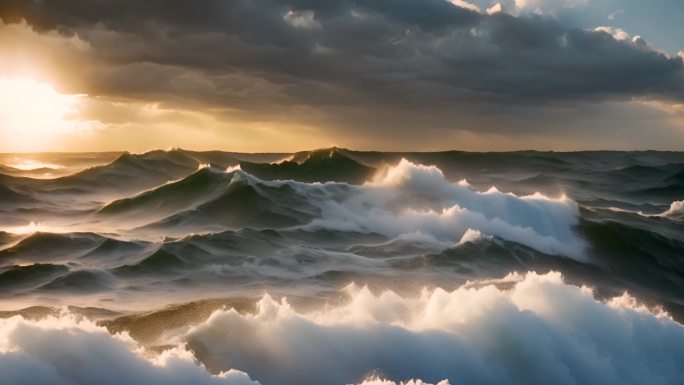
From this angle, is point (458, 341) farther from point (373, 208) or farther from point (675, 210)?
point (675, 210)

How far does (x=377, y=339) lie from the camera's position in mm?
9141

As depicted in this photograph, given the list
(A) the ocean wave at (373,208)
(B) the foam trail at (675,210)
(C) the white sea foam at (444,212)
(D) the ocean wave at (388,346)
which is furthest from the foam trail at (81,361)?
(B) the foam trail at (675,210)

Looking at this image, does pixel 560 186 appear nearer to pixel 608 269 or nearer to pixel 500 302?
pixel 608 269

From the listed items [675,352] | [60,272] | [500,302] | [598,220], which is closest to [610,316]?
[675,352]

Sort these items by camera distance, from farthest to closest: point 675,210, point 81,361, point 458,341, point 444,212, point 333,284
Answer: point 675,210 → point 444,212 → point 333,284 → point 458,341 → point 81,361

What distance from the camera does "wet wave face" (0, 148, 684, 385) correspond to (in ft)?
28.1

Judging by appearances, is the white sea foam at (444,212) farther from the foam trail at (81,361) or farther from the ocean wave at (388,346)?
the foam trail at (81,361)

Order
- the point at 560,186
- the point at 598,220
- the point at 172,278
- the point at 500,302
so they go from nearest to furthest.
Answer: the point at 500,302 < the point at 172,278 < the point at 598,220 < the point at 560,186

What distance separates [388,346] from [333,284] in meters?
5.61

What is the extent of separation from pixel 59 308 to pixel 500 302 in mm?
7848

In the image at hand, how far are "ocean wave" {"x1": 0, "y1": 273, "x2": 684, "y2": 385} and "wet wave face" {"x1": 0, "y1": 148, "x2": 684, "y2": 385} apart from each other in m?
0.03

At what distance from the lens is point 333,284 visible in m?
14.6

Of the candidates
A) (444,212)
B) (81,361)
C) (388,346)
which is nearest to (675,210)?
(444,212)

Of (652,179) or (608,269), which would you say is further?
(652,179)
